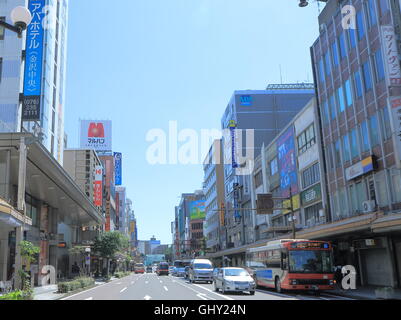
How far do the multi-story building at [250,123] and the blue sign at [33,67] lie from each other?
36.5 metres

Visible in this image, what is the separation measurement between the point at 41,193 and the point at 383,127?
26.6 metres

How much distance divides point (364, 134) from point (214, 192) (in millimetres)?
75351

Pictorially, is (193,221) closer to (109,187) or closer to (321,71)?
(109,187)

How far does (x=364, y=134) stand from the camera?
3022cm

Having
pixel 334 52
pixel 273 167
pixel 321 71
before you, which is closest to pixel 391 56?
pixel 334 52

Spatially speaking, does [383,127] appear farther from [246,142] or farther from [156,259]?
[156,259]

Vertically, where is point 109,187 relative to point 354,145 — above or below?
above

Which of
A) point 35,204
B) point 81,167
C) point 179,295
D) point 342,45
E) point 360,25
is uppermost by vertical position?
point 342,45

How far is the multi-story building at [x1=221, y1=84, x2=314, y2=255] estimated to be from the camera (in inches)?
2849

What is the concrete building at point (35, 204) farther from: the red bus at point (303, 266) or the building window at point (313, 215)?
the building window at point (313, 215)

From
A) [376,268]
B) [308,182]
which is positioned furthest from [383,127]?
[308,182]

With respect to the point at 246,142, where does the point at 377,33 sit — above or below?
below

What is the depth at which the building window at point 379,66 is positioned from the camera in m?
27.9
